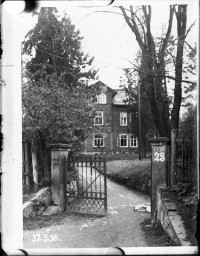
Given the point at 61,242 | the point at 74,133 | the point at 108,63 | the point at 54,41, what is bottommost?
the point at 61,242

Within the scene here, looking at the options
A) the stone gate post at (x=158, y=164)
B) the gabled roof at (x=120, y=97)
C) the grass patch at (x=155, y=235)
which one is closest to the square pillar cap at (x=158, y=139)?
the stone gate post at (x=158, y=164)

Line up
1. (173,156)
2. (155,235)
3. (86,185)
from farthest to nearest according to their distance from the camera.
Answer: (86,185) < (173,156) < (155,235)

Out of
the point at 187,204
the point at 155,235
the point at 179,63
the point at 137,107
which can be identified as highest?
the point at 179,63

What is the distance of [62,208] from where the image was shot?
2.08 m

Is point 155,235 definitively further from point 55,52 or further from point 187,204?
point 55,52

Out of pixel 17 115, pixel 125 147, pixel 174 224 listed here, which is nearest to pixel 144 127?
pixel 125 147

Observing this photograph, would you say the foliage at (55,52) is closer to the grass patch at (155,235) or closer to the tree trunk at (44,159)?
the tree trunk at (44,159)

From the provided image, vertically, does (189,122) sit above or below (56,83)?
below

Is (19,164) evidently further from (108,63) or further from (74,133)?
(108,63)

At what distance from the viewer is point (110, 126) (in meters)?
2.04

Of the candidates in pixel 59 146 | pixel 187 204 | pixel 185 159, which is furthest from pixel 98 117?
pixel 187 204

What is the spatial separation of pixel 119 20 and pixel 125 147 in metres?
0.66

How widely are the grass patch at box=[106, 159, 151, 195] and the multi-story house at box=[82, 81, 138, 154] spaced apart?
73 mm

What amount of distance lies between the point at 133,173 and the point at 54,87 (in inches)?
24.5
